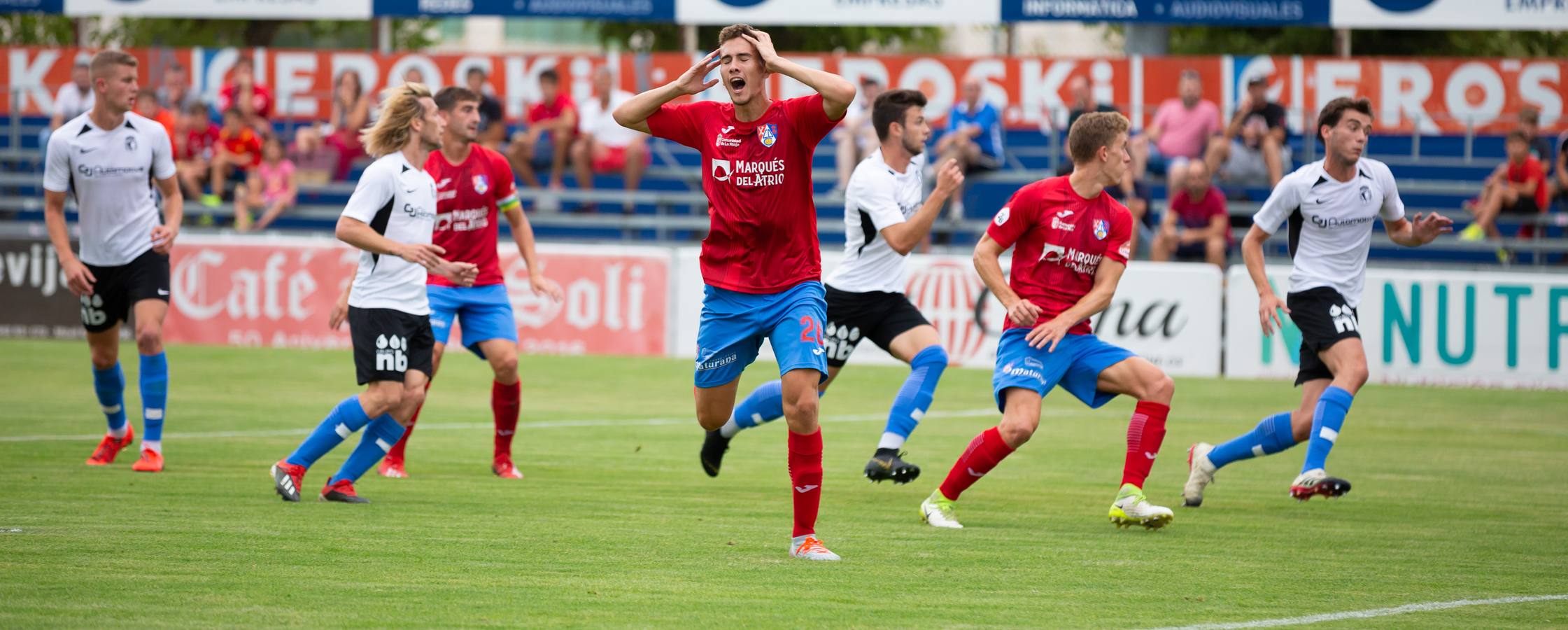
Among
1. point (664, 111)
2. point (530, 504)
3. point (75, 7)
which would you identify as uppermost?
point (75, 7)

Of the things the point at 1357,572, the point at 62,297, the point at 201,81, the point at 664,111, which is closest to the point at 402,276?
the point at 664,111

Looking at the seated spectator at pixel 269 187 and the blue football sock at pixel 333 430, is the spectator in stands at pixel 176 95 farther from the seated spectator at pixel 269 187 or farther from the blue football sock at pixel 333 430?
the blue football sock at pixel 333 430

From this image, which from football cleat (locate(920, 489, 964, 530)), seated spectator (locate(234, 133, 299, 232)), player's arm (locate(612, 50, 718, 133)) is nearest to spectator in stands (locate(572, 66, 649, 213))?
seated spectator (locate(234, 133, 299, 232))

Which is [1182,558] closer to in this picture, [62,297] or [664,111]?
[664,111]

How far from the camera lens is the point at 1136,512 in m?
8.23

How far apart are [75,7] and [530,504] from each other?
19071mm

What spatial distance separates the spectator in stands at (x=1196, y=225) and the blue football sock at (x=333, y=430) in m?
12.5

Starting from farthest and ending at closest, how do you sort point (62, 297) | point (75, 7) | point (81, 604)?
point (75, 7) → point (62, 297) → point (81, 604)

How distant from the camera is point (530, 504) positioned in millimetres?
8922

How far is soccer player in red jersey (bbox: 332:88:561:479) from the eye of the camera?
33.7ft

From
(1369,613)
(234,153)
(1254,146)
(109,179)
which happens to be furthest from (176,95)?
(1369,613)

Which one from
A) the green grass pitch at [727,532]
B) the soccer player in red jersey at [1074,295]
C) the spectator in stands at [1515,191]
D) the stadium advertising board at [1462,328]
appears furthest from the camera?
the spectator in stands at [1515,191]

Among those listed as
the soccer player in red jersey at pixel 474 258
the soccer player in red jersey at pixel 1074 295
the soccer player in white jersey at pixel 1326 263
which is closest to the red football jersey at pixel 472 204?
the soccer player in red jersey at pixel 474 258

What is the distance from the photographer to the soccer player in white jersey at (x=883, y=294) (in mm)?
9648
